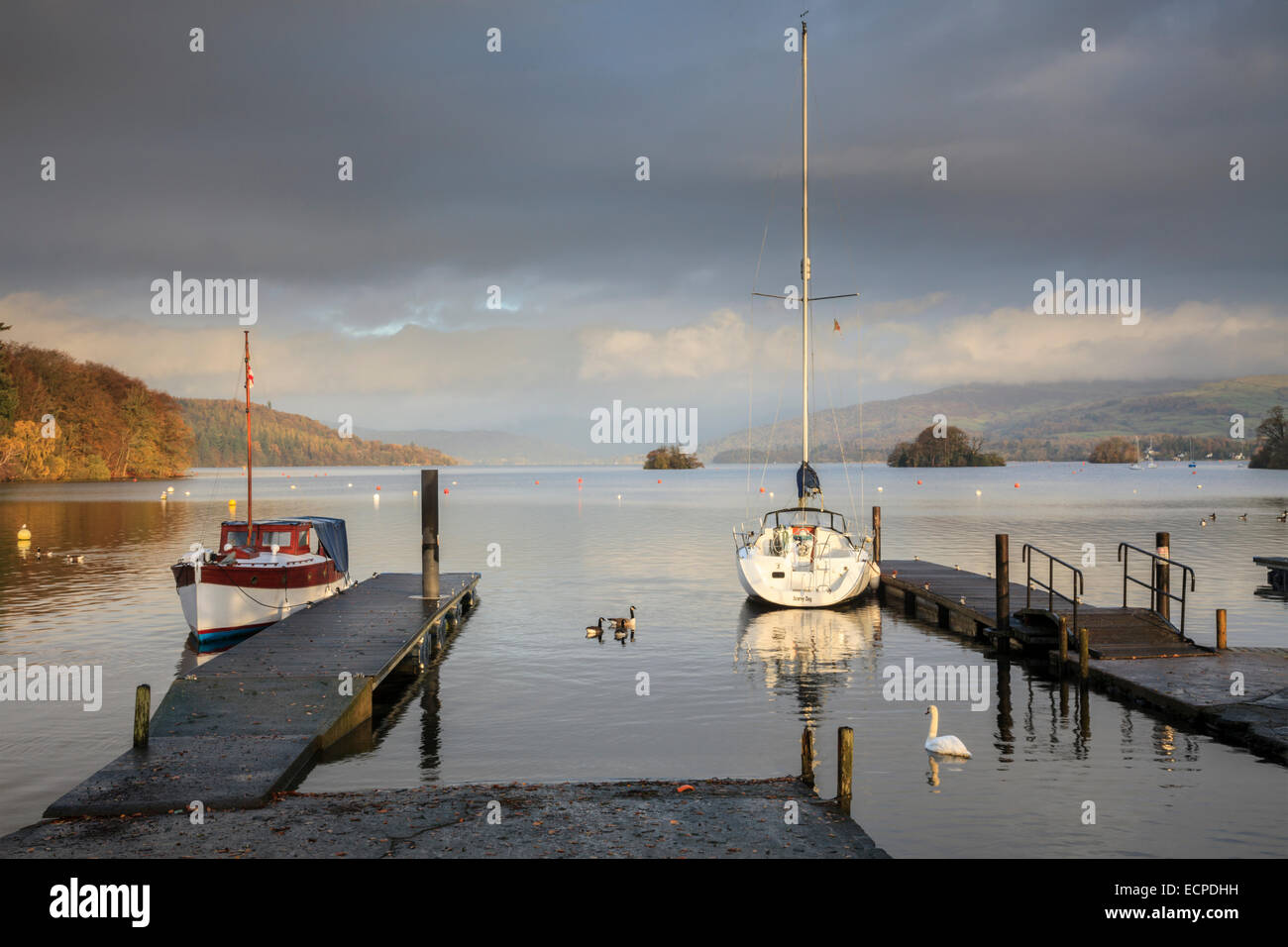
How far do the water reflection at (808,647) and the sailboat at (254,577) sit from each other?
1396 cm

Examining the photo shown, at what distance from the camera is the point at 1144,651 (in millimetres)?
22156

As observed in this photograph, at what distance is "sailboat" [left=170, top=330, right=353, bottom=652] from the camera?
27688mm

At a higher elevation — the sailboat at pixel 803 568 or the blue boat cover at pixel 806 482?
the blue boat cover at pixel 806 482

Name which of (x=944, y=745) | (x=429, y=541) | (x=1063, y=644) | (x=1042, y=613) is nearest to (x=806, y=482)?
(x=1042, y=613)

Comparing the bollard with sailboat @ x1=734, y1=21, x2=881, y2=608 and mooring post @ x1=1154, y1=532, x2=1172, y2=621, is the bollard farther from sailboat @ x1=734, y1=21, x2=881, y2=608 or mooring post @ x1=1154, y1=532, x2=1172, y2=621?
sailboat @ x1=734, y1=21, x2=881, y2=608

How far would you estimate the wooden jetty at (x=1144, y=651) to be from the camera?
17.5 metres

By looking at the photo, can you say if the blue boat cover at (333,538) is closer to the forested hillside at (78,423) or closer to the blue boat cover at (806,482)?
the blue boat cover at (806,482)

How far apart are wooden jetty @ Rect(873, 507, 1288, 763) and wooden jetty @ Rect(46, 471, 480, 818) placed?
15559mm

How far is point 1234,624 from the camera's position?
1235 inches

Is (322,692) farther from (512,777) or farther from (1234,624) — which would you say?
(1234,624)

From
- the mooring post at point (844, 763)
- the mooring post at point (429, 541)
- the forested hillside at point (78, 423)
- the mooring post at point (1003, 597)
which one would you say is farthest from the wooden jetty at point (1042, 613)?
the forested hillside at point (78, 423)

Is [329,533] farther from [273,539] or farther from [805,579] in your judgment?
[805,579]

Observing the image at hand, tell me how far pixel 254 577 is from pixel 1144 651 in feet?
79.3
